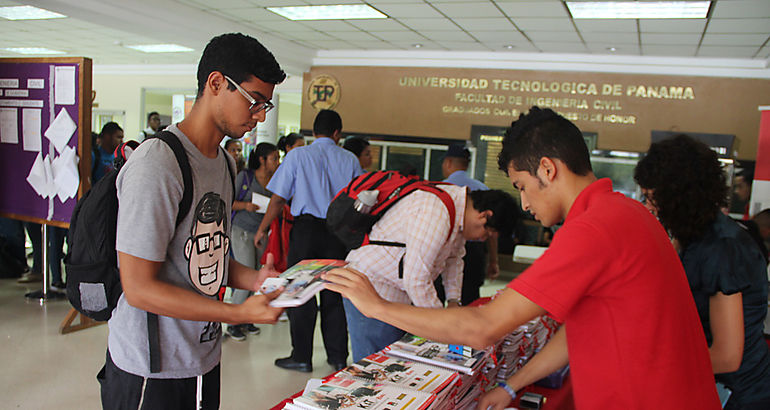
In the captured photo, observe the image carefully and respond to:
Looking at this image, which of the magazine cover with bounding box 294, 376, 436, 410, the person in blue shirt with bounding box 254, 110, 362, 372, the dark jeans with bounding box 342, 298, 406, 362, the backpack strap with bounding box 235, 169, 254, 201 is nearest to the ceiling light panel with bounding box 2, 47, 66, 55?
the backpack strap with bounding box 235, 169, 254, 201

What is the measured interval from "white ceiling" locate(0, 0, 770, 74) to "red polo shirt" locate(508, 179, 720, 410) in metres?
4.95

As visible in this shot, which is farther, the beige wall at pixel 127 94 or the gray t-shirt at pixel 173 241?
the beige wall at pixel 127 94

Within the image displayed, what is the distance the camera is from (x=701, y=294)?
1.80 m

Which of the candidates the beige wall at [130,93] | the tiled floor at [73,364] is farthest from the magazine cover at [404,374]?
the beige wall at [130,93]

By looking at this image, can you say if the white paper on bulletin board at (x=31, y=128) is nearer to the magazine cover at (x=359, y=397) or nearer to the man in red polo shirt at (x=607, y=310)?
the magazine cover at (x=359, y=397)

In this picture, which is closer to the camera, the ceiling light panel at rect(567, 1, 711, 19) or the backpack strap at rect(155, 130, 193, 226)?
the backpack strap at rect(155, 130, 193, 226)

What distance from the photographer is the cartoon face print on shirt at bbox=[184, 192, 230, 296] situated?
1431mm

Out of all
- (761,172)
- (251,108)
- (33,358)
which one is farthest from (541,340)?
(761,172)

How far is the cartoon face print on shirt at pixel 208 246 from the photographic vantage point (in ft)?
4.69

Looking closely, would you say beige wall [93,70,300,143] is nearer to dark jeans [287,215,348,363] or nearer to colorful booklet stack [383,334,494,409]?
dark jeans [287,215,348,363]

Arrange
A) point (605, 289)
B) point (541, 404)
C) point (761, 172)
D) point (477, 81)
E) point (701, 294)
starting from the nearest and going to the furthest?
point (605, 289) → point (701, 294) → point (541, 404) → point (761, 172) → point (477, 81)

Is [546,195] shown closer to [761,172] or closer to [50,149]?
[50,149]

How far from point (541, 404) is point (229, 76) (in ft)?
4.92

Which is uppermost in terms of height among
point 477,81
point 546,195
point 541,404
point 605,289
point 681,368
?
point 477,81
